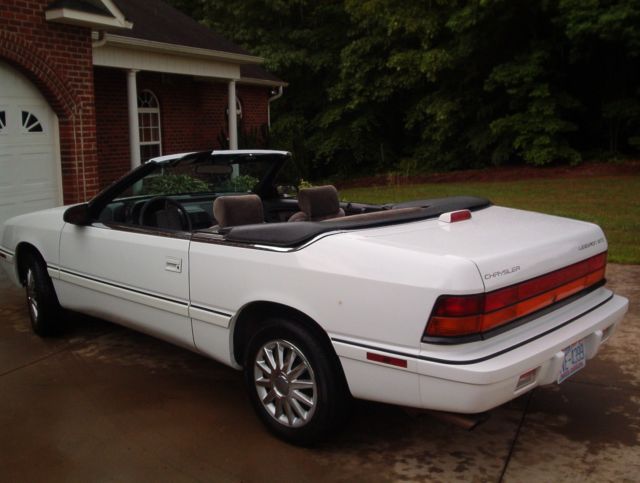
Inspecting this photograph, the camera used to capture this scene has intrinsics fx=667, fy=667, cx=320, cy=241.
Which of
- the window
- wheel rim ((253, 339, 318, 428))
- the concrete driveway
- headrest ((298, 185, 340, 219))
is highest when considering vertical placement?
the window

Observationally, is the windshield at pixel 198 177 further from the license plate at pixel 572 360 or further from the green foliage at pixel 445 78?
the green foliage at pixel 445 78

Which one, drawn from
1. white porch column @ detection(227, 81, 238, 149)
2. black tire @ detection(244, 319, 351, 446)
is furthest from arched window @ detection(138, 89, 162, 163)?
black tire @ detection(244, 319, 351, 446)

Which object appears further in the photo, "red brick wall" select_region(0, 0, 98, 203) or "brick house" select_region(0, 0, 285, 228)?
"brick house" select_region(0, 0, 285, 228)

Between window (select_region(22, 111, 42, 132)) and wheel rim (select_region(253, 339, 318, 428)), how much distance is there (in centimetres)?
660

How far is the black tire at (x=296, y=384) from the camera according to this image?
332 cm

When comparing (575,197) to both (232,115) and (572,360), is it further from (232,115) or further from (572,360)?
(572,360)

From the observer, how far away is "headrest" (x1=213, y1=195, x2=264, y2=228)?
14.0 ft

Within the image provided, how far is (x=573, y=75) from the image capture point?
2341 centimetres

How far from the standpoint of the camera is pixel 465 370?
9.33 feet

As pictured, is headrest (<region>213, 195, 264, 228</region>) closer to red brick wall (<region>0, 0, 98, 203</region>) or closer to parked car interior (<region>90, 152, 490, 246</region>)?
parked car interior (<region>90, 152, 490, 246</region>)

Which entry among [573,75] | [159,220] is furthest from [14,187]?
[573,75]

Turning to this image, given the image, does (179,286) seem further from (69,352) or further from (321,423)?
(69,352)

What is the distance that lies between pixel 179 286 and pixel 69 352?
5.48 feet

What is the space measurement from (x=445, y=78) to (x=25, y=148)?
1885 centimetres
